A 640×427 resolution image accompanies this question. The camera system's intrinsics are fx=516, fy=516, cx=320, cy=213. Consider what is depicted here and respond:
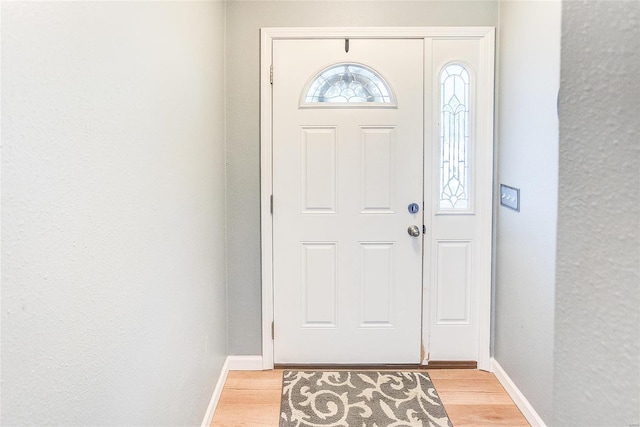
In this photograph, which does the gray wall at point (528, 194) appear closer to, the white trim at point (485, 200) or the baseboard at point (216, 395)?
the white trim at point (485, 200)

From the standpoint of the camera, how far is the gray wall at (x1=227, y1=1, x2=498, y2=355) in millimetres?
2855

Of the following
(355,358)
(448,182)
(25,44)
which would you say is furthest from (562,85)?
(355,358)

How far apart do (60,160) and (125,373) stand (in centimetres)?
63

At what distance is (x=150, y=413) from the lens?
5.09ft

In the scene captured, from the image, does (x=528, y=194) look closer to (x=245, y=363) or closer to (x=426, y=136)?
(x=426, y=136)

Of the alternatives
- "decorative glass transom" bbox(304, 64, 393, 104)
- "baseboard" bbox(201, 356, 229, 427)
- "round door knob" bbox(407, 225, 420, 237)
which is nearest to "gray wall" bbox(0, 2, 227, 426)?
"baseboard" bbox(201, 356, 229, 427)

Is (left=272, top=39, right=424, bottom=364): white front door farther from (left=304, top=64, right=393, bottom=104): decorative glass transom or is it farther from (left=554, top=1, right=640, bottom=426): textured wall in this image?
(left=554, top=1, right=640, bottom=426): textured wall

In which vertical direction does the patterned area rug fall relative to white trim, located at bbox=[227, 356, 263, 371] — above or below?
below

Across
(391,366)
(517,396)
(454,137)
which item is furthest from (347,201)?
(517,396)

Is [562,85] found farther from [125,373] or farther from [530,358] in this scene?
[530,358]

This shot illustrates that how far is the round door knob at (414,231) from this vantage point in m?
2.94

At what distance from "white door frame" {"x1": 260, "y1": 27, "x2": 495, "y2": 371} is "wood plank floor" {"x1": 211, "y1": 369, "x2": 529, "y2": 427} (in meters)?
0.15

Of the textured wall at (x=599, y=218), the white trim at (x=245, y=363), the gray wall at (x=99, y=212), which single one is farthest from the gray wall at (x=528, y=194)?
the textured wall at (x=599, y=218)

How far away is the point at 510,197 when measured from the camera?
271cm
